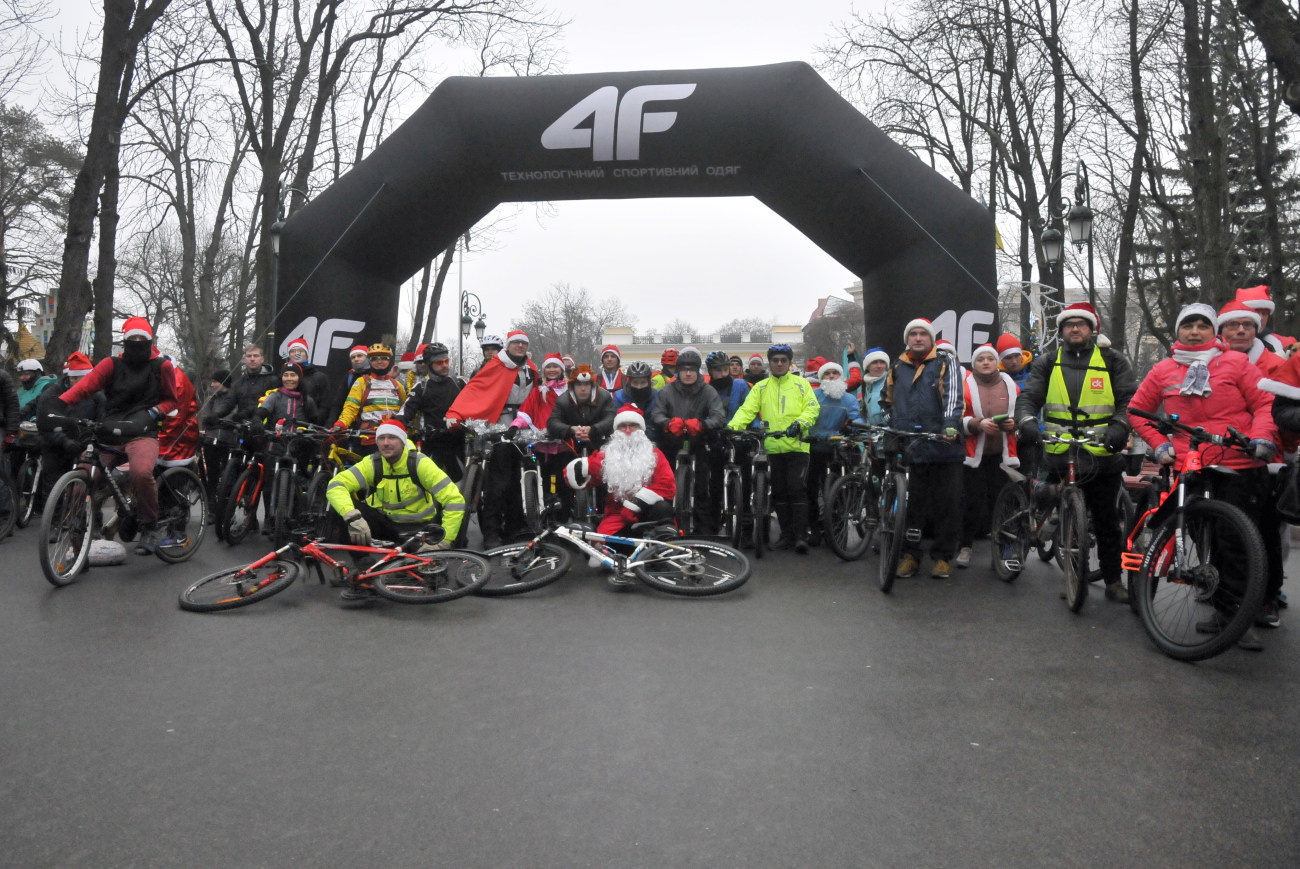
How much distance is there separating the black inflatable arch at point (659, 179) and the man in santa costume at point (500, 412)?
283 centimetres

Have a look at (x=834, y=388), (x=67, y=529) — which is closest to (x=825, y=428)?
(x=834, y=388)

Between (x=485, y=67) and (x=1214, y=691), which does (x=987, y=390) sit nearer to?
(x=1214, y=691)

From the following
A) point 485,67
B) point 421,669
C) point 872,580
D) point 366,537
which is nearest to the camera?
point 421,669

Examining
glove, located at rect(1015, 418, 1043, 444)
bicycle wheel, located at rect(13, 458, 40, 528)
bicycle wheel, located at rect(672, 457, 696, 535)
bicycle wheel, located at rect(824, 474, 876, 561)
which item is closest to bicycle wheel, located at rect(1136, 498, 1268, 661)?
glove, located at rect(1015, 418, 1043, 444)

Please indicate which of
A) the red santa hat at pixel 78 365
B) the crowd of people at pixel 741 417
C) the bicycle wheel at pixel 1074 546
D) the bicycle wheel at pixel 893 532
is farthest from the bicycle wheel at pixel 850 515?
the red santa hat at pixel 78 365

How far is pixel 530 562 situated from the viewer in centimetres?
725

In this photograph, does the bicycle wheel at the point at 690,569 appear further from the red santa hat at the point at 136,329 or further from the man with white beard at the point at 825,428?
the red santa hat at the point at 136,329

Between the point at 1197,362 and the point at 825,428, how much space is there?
13.7ft

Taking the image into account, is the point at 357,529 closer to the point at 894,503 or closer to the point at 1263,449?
the point at 894,503

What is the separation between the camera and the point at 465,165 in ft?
36.7

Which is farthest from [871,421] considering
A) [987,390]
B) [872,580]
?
[872,580]

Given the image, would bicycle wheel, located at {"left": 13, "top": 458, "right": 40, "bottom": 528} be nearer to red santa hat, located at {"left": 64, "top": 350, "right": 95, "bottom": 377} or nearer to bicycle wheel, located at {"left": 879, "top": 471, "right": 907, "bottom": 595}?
red santa hat, located at {"left": 64, "top": 350, "right": 95, "bottom": 377}

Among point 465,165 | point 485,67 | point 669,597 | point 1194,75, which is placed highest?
point 485,67

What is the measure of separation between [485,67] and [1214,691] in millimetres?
24529
